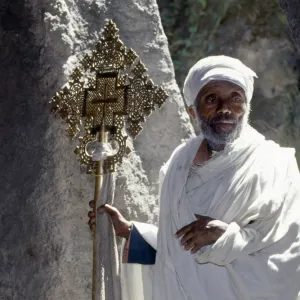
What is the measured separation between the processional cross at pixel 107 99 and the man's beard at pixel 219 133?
12.3 inches

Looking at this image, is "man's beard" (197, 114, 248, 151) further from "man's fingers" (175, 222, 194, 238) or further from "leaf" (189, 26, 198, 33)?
"leaf" (189, 26, 198, 33)

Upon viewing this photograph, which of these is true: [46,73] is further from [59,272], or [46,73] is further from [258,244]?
[258,244]

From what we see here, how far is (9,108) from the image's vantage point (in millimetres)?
4707

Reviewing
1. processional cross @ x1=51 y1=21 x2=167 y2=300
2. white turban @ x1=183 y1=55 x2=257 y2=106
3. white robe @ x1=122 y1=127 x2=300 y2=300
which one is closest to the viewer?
white robe @ x1=122 y1=127 x2=300 y2=300

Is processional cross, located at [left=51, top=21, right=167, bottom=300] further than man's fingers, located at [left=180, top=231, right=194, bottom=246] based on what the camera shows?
Yes

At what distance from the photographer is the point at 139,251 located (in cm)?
431

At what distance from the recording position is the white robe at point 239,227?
3.92m

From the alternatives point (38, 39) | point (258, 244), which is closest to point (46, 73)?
point (38, 39)

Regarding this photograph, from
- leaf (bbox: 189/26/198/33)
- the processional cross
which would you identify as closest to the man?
the processional cross

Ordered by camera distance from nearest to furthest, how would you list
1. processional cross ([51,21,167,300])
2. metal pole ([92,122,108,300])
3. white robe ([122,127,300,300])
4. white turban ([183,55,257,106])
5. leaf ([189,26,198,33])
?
white robe ([122,127,300,300]) → white turban ([183,55,257,106]) → metal pole ([92,122,108,300]) → processional cross ([51,21,167,300]) → leaf ([189,26,198,33])

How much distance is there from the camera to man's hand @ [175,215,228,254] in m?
3.93

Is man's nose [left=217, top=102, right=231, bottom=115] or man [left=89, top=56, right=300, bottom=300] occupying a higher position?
man's nose [left=217, top=102, right=231, bottom=115]

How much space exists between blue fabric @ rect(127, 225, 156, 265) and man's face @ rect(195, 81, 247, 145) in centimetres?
52

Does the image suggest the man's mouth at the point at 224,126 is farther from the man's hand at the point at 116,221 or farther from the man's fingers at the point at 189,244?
the man's hand at the point at 116,221
